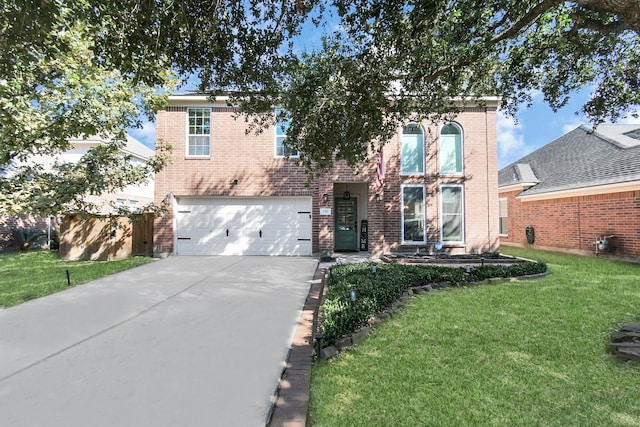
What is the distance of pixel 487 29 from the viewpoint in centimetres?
514

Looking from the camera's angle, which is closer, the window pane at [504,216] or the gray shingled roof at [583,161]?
the gray shingled roof at [583,161]

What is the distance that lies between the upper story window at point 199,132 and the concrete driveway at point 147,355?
6.59 m

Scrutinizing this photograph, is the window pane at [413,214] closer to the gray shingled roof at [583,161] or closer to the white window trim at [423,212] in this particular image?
the white window trim at [423,212]

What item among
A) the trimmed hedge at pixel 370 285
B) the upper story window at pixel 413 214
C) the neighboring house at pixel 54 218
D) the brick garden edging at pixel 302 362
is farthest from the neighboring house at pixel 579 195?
the neighboring house at pixel 54 218

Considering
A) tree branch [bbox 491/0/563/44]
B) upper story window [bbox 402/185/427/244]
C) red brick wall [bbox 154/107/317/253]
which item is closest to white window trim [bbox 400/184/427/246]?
upper story window [bbox 402/185/427/244]

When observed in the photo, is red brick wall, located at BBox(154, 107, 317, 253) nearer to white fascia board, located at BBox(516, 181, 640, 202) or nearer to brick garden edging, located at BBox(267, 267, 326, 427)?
brick garden edging, located at BBox(267, 267, 326, 427)

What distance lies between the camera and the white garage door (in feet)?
39.8

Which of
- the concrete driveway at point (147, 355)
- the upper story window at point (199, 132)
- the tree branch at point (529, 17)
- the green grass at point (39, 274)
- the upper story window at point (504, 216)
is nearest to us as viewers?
the concrete driveway at point (147, 355)

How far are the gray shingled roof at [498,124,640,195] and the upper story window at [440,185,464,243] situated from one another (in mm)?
4634

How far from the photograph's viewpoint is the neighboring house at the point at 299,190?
11.7m

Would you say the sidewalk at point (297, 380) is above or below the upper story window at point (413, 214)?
below

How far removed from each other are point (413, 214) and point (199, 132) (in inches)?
347

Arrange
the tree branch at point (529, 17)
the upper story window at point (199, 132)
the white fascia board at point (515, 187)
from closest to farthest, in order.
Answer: the tree branch at point (529, 17), the upper story window at point (199, 132), the white fascia board at point (515, 187)

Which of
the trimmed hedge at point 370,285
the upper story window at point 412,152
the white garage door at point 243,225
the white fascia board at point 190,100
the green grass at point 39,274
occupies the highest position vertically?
the white fascia board at point 190,100
